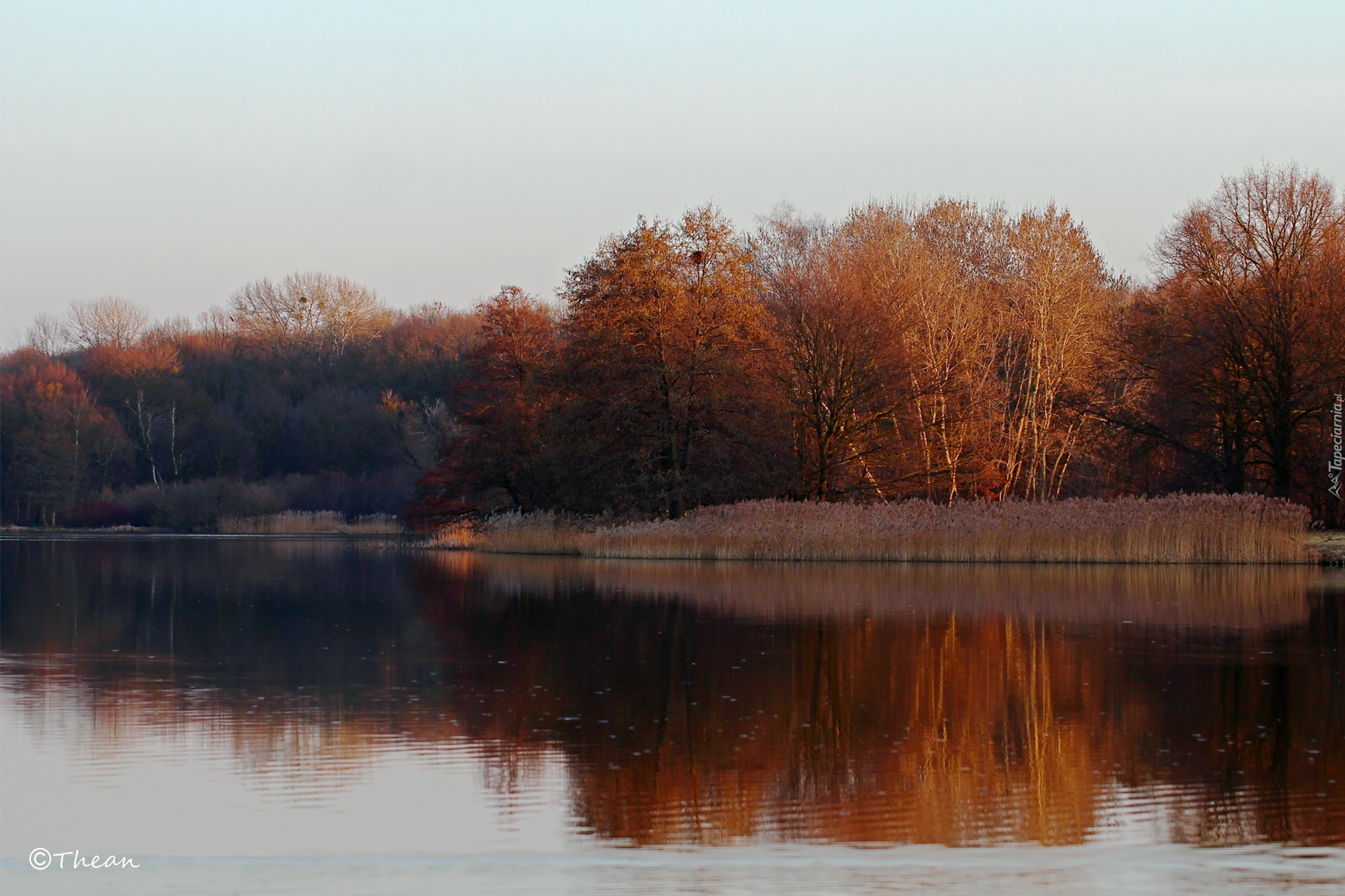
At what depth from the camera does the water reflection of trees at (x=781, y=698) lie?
25.8 feet

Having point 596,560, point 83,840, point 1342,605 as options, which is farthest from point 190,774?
point 596,560

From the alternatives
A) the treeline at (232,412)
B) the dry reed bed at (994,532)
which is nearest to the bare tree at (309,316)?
the treeline at (232,412)

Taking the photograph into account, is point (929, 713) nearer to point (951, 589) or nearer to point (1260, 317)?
point (951, 589)

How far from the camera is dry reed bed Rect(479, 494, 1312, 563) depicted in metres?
29.0

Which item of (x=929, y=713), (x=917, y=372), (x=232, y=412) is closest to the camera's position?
(x=929, y=713)

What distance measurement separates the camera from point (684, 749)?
31.0ft

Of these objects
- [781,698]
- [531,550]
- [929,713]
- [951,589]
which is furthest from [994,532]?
[929,713]

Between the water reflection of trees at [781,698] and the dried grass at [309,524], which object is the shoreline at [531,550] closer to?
the dried grass at [309,524]

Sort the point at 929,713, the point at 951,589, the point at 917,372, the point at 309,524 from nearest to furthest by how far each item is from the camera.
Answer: the point at 929,713
the point at 951,589
the point at 917,372
the point at 309,524

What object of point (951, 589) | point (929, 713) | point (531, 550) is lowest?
point (929, 713)

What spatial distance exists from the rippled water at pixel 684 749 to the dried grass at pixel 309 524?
36.6 meters

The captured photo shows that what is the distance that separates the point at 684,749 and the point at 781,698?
7.83 ft

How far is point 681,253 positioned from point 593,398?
4850 mm

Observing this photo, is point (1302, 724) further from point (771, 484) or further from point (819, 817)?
point (771, 484)
